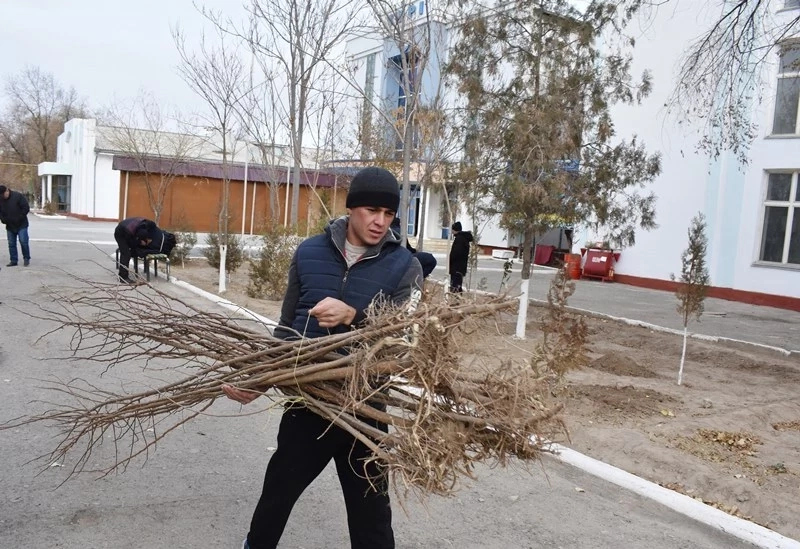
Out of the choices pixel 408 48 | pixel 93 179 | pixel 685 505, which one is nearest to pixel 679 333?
pixel 408 48

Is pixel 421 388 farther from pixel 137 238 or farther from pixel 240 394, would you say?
pixel 137 238

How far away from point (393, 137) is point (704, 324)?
6870 millimetres

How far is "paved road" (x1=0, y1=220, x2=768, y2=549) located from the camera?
3336 millimetres

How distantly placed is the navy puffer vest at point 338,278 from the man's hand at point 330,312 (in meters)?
0.11

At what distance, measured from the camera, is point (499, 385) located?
2227 millimetres

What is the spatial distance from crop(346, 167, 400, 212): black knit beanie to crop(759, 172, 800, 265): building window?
1625 centimetres

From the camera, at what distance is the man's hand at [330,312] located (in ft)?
7.73

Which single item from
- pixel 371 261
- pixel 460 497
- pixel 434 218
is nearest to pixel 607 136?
pixel 460 497

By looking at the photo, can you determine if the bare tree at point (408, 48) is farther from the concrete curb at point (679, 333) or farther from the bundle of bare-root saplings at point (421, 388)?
the bundle of bare-root saplings at point (421, 388)

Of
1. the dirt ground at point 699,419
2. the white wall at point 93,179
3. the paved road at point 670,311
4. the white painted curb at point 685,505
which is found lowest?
the white painted curb at point 685,505

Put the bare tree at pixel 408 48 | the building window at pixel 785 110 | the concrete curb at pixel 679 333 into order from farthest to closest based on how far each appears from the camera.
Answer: the building window at pixel 785 110, the concrete curb at pixel 679 333, the bare tree at pixel 408 48

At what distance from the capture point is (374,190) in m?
2.50

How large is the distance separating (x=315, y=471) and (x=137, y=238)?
36.5 ft

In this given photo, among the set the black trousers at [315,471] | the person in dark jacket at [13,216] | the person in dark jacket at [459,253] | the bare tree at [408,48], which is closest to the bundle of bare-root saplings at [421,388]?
the black trousers at [315,471]
